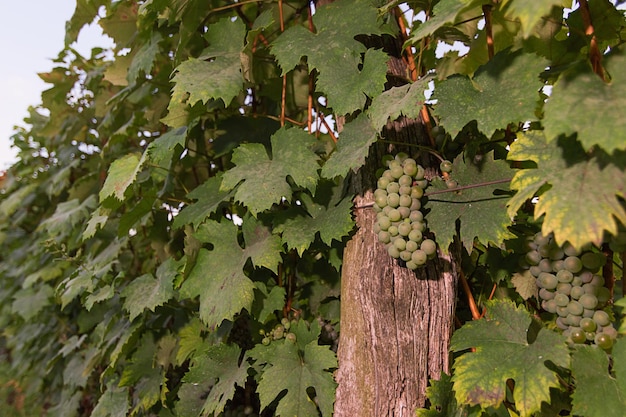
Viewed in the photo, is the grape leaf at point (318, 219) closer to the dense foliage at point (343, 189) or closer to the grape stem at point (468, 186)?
the dense foliage at point (343, 189)

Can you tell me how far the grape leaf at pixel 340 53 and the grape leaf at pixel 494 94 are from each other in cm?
17

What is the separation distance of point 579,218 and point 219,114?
1.39 metres

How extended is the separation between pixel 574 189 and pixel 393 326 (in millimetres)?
563

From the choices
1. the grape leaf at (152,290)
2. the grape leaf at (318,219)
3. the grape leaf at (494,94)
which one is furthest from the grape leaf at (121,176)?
the grape leaf at (494,94)

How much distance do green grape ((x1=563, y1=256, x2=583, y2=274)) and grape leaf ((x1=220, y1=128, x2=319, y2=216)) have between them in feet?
1.96

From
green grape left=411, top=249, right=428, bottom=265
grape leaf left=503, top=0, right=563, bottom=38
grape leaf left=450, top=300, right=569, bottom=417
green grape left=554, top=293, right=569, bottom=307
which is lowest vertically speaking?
grape leaf left=450, top=300, right=569, bottom=417

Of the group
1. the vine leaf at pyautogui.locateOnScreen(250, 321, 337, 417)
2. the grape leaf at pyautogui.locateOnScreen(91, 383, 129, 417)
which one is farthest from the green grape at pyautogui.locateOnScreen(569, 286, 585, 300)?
the grape leaf at pyautogui.locateOnScreen(91, 383, 129, 417)

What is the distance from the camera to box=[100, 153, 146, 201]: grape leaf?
1.52 m

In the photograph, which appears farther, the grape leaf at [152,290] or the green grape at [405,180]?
the grape leaf at [152,290]

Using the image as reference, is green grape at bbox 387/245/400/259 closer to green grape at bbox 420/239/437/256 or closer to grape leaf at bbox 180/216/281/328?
green grape at bbox 420/239/437/256

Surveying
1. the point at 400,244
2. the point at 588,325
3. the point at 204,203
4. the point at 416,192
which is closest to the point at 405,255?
the point at 400,244

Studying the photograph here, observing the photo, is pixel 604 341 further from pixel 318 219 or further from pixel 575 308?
pixel 318 219

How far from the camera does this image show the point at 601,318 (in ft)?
3.05

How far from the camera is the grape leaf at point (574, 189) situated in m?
0.73
